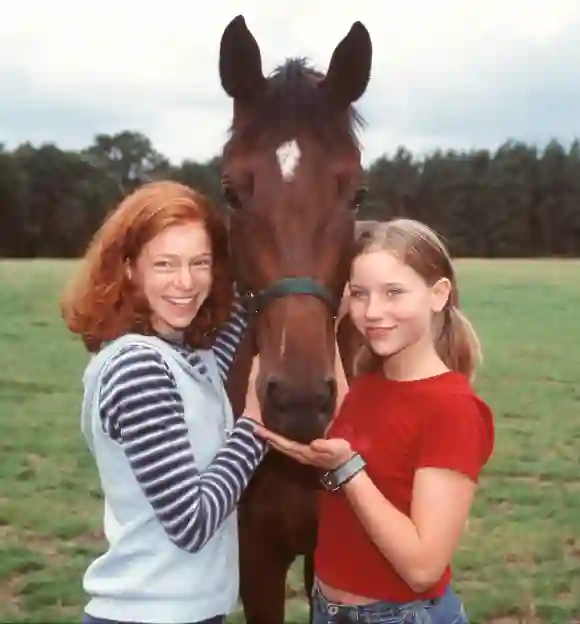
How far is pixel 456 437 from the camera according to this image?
1168 mm

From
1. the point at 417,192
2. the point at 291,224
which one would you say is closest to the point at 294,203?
the point at 291,224

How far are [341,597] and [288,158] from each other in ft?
2.77

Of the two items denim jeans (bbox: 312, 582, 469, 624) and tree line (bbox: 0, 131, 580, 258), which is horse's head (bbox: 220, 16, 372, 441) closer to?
denim jeans (bbox: 312, 582, 469, 624)

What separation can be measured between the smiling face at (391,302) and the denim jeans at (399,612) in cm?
40

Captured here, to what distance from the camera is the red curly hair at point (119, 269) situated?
1301mm

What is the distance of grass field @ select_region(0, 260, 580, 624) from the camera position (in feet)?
9.73

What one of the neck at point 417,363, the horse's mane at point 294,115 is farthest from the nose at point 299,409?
the horse's mane at point 294,115

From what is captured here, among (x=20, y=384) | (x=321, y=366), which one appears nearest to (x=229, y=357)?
(x=321, y=366)

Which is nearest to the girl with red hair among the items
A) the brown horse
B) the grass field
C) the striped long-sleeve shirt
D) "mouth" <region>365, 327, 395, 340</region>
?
the striped long-sleeve shirt

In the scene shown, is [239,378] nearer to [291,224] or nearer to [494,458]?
[291,224]

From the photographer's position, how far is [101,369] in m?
1.23

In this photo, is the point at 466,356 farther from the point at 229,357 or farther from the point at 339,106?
the point at 339,106

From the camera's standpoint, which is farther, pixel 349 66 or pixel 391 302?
pixel 349 66

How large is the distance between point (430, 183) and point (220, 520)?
10.4ft
